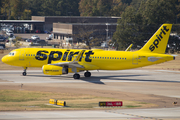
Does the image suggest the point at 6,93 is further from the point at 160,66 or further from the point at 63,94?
the point at 160,66

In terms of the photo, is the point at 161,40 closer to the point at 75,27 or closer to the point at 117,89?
the point at 117,89

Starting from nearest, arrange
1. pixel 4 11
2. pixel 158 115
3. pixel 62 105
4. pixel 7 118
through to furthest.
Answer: pixel 7 118
pixel 158 115
pixel 62 105
pixel 4 11

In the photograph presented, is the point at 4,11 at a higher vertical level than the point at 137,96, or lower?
higher

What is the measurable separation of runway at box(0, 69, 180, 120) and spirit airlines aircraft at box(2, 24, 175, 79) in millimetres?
2037

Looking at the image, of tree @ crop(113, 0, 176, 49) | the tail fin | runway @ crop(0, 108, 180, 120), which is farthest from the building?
runway @ crop(0, 108, 180, 120)

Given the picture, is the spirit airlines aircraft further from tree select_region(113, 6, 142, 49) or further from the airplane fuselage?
tree select_region(113, 6, 142, 49)

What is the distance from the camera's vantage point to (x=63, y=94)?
1433 inches

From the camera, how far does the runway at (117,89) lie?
1002 inches

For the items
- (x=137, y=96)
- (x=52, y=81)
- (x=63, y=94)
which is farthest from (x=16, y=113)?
(x=52, y=81)

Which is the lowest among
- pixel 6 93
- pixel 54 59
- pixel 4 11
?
pixel 6 93

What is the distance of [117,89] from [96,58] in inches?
385

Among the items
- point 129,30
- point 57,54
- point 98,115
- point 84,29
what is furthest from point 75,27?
point 98,115

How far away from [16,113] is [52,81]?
2044 centimetres

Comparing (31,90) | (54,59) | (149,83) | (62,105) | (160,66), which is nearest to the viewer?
(62,105)
